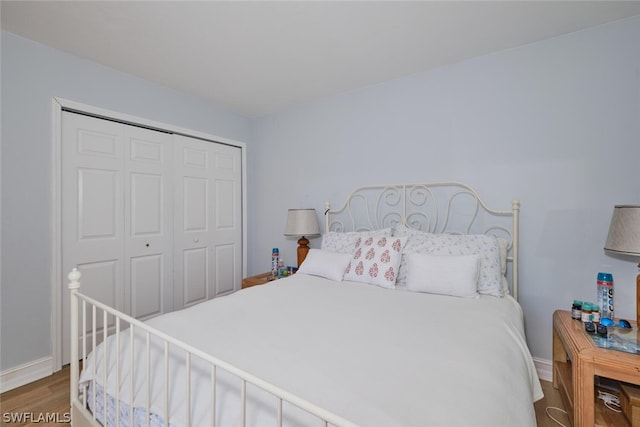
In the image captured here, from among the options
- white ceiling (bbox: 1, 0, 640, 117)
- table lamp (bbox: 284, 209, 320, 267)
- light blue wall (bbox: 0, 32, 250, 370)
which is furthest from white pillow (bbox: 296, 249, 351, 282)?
light blue wall (bbox: 0, 32, 250, 370)

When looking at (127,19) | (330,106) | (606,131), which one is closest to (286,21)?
(127,19)

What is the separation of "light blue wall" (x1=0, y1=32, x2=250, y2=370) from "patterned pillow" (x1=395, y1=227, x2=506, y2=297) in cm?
266

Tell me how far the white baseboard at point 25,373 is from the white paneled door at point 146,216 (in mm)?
129

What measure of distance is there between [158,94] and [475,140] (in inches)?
113

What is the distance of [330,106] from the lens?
3.12 metres

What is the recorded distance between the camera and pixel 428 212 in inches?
101

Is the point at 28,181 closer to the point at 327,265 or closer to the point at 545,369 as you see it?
the point at 327,265

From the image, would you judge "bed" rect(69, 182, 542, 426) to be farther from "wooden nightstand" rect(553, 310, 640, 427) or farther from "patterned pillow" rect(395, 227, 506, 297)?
"wooden nightstand" rect(553, 310, 640, 427)

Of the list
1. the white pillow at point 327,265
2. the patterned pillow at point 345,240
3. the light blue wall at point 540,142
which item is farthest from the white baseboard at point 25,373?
the light blue wall at point 540,142

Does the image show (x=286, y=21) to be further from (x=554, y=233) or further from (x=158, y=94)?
(x=554, y=233)

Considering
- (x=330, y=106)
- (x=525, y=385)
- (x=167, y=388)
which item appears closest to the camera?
(x=167, y=388)

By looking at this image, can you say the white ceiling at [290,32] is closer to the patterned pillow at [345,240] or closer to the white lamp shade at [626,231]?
the white lamp shade at [626,231]

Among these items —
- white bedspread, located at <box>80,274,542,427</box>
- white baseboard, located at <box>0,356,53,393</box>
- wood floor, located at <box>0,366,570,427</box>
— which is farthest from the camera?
white baseboard, located at <box>0,356,53,393</box>

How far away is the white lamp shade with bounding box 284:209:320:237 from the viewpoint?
2936 mm
